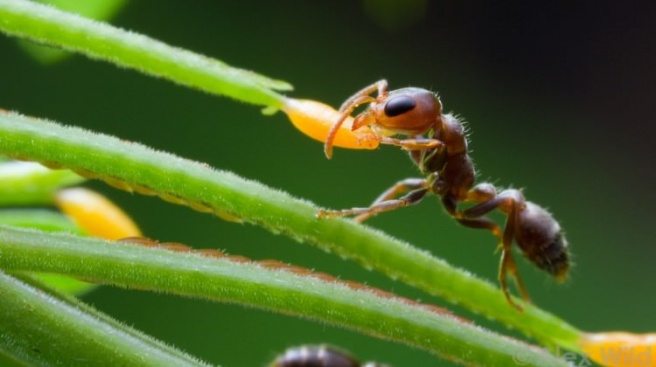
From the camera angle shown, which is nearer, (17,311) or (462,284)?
(17,311)

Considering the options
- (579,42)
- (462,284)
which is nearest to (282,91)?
(462,284)

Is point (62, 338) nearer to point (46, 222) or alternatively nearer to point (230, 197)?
point (230, 197)

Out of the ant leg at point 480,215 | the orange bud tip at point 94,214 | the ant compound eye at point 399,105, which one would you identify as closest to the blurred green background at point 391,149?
the ant leg at point 480,215

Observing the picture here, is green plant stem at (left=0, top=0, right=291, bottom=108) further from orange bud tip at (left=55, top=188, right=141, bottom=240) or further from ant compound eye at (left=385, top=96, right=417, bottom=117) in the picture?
ant compound eye at (left=385, top=96, right=417, bottom=117)

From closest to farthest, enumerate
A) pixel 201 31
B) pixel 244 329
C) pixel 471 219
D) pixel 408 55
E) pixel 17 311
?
pixel 17 311
pixel 471 219
pixel 244 329
pixel 201 31
pixel 408 55

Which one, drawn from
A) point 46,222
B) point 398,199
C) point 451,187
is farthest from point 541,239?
point 46,222

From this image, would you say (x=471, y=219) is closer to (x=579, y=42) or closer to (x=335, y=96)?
(x=335, y=96)

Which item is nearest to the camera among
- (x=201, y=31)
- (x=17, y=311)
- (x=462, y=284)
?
(x=17, y=311)
